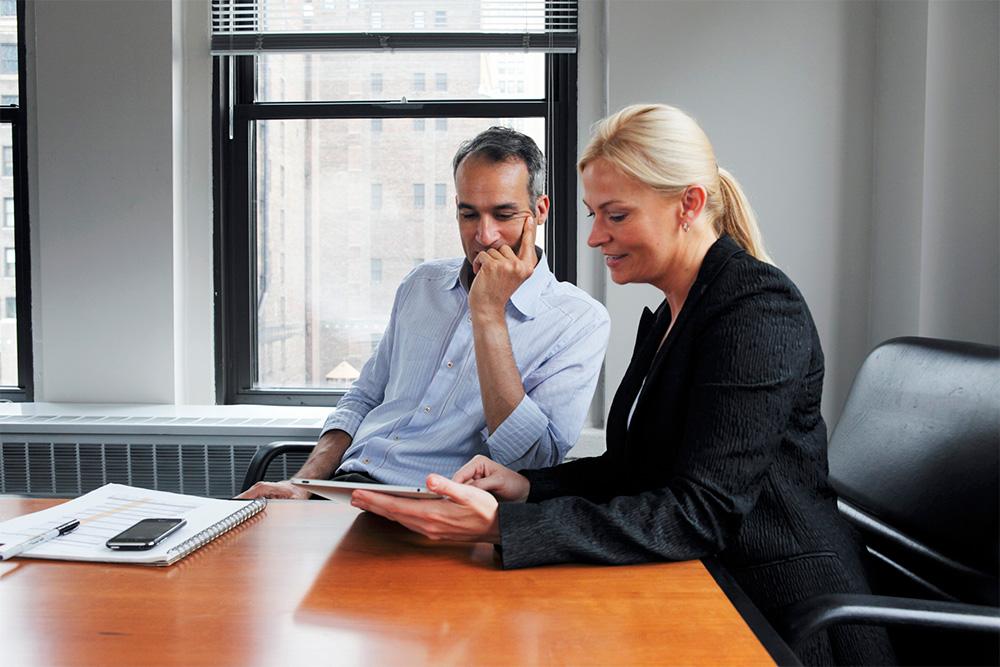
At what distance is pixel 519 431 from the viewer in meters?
1.67

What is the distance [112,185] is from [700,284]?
7.48 ft

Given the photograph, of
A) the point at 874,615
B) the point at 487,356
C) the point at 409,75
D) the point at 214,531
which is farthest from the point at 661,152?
the point at 409,75

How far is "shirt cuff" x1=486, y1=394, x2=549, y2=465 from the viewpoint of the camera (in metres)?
1.67

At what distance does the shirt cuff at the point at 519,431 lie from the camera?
167 centimetres

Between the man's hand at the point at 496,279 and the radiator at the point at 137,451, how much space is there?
1.06 metres

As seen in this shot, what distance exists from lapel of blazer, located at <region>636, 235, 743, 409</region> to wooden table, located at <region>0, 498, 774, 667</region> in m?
0.32

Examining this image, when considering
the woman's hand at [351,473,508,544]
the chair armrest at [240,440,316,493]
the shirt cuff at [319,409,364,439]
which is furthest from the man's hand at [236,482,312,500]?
the woman's hand at [351,473,508,544]

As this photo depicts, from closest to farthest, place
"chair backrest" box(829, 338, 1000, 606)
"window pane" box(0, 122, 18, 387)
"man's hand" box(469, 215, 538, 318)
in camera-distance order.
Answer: "chair backrest" box(829, 338, 1000, 606) < "man's hand" box(469, 215, 538, 318) < "window pane" box(0, 122, 18, 387)

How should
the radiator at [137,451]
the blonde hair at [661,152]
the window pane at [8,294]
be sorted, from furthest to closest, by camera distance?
the window pane at [8,294], the radiator at [137,451], the blonde hair at [661,152]

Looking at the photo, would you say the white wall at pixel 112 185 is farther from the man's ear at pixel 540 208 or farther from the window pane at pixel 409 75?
the man's ear at pixel 540 208

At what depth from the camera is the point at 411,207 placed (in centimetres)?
295

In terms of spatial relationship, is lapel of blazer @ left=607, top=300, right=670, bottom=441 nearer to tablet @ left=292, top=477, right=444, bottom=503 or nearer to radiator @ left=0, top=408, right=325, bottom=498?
tablet @ left=292, top=477, right=444, bottom=503

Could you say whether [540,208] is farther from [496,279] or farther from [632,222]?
[632,222]

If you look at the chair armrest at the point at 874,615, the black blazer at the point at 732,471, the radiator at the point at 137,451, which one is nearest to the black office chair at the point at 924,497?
the chair armrest at the point at 874,615
